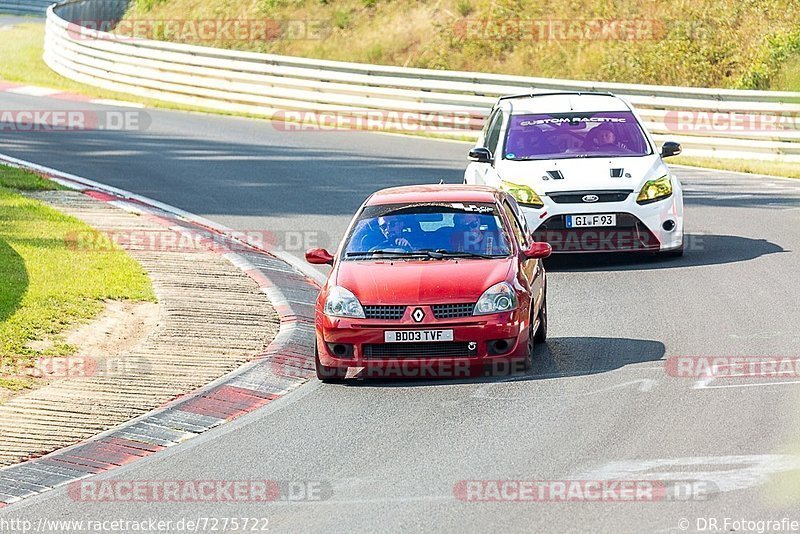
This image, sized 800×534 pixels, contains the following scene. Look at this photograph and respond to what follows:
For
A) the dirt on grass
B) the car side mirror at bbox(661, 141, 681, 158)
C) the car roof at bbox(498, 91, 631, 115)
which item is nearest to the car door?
the dirt on grass

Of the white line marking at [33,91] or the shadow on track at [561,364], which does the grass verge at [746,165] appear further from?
the white line marking at [33,91]

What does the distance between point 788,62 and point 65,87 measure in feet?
60.4

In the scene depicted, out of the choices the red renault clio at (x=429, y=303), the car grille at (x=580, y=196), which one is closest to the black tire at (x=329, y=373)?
the red renault clio at (x=429, y=303)

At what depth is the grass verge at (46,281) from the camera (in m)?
12.0

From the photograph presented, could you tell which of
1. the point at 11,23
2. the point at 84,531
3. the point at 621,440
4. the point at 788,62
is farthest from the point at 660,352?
the point at 11,23

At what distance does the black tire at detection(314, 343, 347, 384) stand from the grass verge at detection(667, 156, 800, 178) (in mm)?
13748

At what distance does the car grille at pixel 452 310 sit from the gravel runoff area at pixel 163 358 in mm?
1723

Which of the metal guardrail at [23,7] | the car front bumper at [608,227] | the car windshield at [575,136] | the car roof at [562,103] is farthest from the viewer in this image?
the metal guardrail at [23,7]

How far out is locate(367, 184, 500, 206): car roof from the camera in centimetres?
1259

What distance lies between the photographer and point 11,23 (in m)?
63.0

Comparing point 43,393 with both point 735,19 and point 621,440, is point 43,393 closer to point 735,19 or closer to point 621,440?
point 621,440

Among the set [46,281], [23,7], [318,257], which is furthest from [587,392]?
[23,7]

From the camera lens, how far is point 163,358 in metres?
11.8

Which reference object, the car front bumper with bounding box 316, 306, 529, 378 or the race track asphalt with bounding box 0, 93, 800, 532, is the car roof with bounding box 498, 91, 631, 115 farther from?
the car front bumper with bounding box 316, 306, 529, 378
